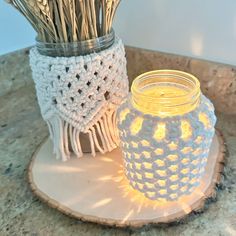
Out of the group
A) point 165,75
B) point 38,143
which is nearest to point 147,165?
point 165,75

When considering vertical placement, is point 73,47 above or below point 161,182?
above

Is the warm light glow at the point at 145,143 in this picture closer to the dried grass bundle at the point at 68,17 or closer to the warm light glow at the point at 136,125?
the warm light glow at the point at 136,125

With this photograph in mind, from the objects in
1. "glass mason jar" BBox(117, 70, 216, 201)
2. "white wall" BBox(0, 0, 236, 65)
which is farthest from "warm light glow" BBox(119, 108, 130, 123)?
"white wall" BBox(0, 0, 236, 65)

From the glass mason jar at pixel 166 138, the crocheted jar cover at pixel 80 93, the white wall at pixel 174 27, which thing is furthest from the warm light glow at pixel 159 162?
the white wall at pixel 174 27

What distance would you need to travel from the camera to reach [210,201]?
440mm

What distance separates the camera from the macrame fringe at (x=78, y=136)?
19.8 inches

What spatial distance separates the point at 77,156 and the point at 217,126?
26 cm

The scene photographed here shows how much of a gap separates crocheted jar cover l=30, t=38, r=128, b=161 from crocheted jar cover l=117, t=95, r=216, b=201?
0.20 ft

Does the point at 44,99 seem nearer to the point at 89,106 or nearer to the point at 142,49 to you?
the point at 89,106

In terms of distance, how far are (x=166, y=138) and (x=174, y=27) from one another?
34cm

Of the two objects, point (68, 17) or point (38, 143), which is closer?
point (68, 17)

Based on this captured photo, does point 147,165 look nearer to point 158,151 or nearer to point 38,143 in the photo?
point 158,151

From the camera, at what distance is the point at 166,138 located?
395 millimetres

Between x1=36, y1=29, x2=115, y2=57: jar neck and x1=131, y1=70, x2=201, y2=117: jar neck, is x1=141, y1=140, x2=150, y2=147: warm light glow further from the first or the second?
x1=36, y1=29, x2=115, y2=57: jar neck
